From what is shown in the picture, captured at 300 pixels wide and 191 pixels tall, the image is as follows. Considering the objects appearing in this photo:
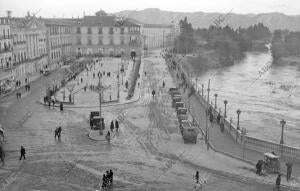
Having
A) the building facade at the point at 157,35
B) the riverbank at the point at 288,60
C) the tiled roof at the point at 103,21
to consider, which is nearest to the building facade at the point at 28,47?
the tiled roof at the point at 103,21

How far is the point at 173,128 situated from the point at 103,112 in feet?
27.3

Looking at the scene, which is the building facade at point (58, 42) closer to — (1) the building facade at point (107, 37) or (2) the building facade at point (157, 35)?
(1) the building facade at point (107, 37)

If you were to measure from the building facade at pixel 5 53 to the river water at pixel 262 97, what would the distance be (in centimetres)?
2521

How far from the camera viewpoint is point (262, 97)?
61438 mm

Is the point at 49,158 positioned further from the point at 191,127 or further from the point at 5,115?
the point at 5,115

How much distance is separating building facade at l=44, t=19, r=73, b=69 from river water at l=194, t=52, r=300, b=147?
27.6m

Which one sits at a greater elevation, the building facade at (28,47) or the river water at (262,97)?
the building facade at (28,47)

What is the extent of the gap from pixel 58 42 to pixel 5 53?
34.0 meters

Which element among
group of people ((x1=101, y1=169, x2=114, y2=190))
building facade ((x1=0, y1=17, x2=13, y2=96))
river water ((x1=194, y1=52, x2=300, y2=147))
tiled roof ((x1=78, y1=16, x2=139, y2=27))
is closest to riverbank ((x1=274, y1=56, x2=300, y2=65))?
river water ((x1=194, y1=52, x2=300, y2=147))

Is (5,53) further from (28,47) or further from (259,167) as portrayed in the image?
(259,167)

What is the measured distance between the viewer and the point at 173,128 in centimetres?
3384

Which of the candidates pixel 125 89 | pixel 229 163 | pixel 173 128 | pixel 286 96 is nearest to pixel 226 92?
pixel 286 96

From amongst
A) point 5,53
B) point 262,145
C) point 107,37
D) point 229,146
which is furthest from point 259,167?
point 107,37

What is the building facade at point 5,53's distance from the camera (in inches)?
2149
